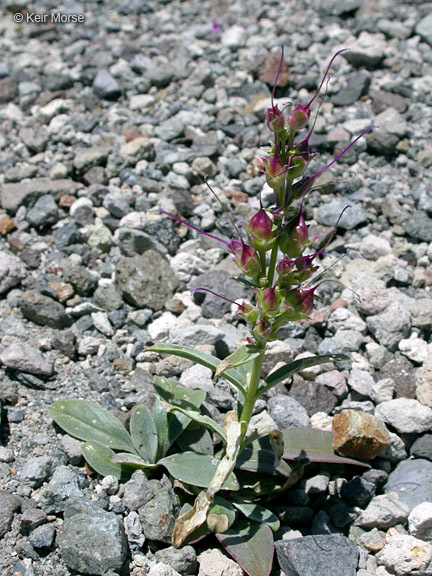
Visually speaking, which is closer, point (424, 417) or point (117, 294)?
point (424, 417)

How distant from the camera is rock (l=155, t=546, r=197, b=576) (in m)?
3.45

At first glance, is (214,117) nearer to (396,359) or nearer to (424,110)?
(424,110)

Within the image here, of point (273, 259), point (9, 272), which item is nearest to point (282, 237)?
point (273, 259)

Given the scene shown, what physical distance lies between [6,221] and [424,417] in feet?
12.8

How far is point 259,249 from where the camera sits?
3.29 m

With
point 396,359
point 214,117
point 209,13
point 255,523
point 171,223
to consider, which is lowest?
point 255,523

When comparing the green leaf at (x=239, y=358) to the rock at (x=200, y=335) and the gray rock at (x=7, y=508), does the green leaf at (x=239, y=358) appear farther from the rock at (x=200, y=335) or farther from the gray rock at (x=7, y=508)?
the gray rock at (x=7, y=508)

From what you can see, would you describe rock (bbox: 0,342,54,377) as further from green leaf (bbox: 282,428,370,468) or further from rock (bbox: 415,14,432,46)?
rock (bbox: 415,14,432,46)

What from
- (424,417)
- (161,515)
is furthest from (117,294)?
(424,417)

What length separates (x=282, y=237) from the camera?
10.7 feet

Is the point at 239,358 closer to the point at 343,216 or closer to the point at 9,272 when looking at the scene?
the point at 9,272

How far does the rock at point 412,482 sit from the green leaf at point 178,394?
4.48 feet

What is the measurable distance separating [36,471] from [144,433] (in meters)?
0.68

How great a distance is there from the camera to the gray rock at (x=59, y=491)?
11.9 ft
